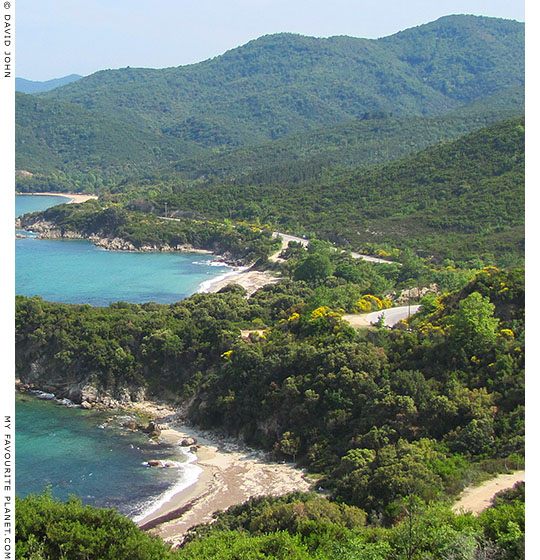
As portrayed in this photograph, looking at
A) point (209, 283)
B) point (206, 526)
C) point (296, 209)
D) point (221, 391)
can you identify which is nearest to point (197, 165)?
point (296, 209)

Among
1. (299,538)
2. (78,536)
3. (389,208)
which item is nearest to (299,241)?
(389,208)

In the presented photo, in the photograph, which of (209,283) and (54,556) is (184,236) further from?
(54,556)

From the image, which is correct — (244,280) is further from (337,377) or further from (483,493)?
(483,493)

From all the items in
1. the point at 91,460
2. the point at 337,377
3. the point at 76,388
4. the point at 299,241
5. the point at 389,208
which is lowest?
the point at 91,460

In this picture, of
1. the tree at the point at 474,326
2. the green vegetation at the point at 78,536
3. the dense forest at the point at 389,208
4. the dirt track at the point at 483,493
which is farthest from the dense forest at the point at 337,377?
the dense forest at the point at 389,208

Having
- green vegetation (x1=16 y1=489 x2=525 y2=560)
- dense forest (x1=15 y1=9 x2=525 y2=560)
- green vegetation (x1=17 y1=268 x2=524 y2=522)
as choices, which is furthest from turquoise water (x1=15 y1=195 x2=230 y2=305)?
green vegetation (x1=16 y1=489 x2=525 y2=560)
